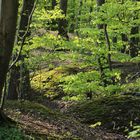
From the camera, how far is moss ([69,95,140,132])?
1185 cm

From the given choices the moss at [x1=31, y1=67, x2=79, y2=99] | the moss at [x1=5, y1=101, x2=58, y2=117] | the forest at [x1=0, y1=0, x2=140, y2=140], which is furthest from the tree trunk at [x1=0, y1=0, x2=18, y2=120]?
the moss at [x1=31, y1=67, x2=79, y2=99]

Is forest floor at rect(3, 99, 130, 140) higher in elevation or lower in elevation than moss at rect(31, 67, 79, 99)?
higher

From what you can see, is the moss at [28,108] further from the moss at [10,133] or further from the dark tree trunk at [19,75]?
the moss at [10,133]

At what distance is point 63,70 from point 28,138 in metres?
11.6

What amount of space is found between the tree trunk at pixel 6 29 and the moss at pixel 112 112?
489 centimetres

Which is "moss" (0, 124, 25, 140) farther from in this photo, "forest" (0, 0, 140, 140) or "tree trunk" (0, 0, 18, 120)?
"tree trunk" (0, 0, 18, 120)

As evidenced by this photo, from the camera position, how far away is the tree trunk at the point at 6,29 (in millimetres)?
7594

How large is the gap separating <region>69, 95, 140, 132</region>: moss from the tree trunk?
193 inches

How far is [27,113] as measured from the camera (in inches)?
414

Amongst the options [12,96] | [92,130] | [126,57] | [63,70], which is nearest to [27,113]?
[92,130]

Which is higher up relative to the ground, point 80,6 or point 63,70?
point 80,6

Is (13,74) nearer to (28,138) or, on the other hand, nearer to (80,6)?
(28,138)

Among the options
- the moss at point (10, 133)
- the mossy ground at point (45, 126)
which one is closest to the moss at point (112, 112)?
the mossy ground at point (45, 126)

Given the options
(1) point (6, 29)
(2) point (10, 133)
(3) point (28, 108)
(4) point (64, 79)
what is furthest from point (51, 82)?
(2) point (10, 133)
